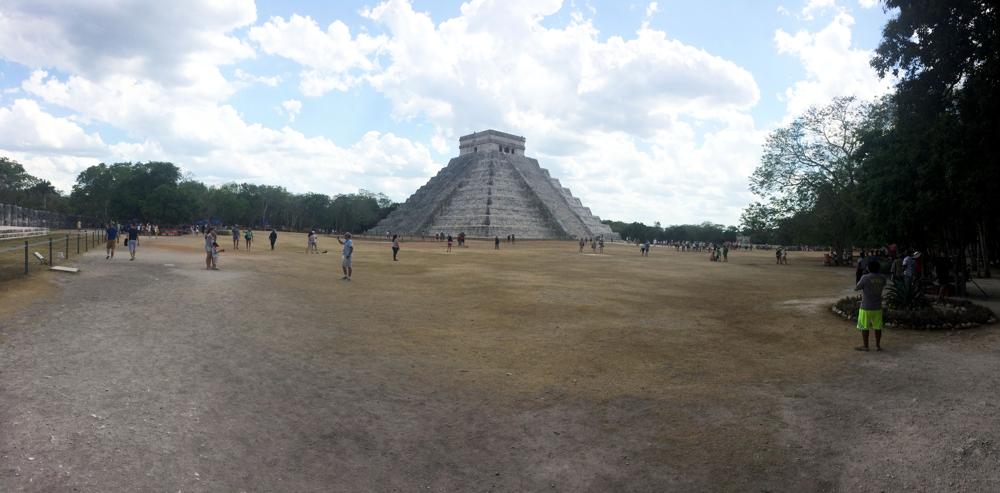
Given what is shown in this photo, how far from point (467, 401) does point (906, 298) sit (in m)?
11.7

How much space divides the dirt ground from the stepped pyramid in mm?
59761

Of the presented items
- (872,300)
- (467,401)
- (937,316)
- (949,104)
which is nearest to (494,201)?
(949,104)

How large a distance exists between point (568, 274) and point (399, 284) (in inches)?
348

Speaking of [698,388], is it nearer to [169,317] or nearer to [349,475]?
[349,475]

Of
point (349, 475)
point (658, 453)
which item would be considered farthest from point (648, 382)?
point (349, 475)

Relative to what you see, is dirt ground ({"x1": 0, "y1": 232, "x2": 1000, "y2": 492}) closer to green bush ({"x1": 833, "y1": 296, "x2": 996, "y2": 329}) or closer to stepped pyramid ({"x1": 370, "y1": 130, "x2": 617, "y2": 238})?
green bush ({"x1": 833, "y1": 296, "x2": 996, "y2": 329})

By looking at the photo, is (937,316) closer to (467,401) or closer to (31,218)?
(467,401)

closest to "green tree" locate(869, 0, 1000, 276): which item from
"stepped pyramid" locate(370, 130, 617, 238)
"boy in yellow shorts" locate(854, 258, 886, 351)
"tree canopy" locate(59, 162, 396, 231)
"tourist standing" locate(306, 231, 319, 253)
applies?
"boy in yellow shorts" locate(854, 258, 886, 351)

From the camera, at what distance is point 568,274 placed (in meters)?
25.3

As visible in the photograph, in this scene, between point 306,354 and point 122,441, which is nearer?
point 122,441

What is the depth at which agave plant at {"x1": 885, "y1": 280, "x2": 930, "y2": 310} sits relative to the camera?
13180 millimetres

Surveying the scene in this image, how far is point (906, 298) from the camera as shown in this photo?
43.5ft

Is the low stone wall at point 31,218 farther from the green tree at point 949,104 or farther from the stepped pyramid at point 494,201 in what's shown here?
the green tree at point 949,104

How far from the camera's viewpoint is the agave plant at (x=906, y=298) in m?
13.2
